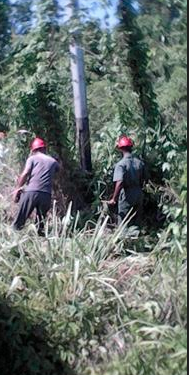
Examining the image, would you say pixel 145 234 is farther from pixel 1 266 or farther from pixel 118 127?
pixel 1 266

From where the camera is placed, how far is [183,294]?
436cm

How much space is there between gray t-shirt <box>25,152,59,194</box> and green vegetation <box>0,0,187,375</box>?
0.63 meters

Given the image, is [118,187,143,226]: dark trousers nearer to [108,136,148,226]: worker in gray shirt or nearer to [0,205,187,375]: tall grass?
[108,136,148,226]: worker in gray shirt

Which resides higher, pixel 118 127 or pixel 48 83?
pixel 48 83

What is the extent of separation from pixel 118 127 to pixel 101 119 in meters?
1.39

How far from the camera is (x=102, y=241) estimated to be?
589 cm

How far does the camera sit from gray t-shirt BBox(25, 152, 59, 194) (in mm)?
7922

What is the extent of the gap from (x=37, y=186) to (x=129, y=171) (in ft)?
3.85

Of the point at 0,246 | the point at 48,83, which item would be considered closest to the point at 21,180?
the point at 48,83

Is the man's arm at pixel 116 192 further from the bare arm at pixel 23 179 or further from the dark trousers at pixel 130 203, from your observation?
the bare arm at pixel 23 179

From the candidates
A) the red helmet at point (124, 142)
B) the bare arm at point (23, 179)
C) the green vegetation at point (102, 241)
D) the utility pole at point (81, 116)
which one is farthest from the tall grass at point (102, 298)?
the utility pole at point (81, 116)

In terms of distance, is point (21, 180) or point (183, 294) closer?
point (183, 294)

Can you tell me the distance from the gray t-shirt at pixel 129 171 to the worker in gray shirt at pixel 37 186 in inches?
32.4

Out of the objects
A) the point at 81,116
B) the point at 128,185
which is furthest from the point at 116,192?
the point at 81,116
